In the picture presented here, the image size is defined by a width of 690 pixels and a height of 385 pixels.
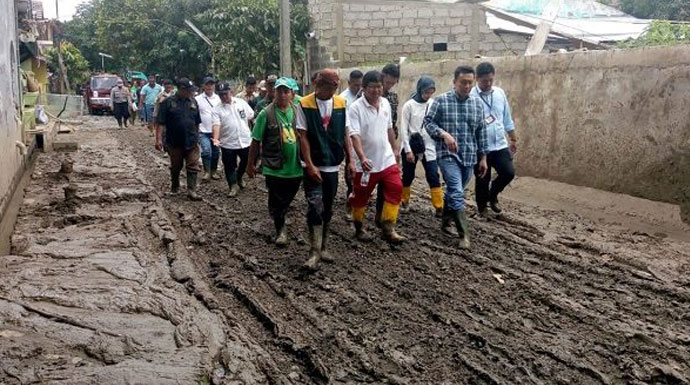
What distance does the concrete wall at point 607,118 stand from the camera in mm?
7781

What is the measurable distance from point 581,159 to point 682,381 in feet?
19.1

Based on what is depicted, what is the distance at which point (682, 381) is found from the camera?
3846mm

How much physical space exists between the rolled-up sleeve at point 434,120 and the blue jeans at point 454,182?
0.29 metres

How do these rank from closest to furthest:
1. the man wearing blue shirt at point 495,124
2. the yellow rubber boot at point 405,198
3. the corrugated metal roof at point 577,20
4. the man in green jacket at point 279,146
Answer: the man in green jacket at point 279,146 < the man wearing blue shirt at point 495,124 < the yellow rubber boot at point 405,198 < the corrugated metal roof at point 577,20

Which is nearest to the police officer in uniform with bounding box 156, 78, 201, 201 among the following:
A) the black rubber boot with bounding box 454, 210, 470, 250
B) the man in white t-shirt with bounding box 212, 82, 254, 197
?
the man in white t-shirt with bounding box 212, 82, 254, 197

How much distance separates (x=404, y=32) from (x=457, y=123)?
12.6 metres

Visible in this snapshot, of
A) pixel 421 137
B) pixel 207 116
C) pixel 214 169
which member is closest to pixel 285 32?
pixel 214 169

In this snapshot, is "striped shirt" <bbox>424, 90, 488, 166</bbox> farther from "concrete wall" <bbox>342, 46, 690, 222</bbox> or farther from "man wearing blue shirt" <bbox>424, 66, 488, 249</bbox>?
"concrete wall" <bbox>342, 46, 690, 222</bbox>

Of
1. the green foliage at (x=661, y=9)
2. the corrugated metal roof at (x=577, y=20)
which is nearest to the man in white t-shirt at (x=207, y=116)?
the corrugated metal roof at (x=577, y=20)

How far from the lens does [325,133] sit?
20.2 ft

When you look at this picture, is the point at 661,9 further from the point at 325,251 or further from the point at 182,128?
the point at 325,251

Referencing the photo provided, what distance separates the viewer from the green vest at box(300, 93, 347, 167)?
611 centimetres

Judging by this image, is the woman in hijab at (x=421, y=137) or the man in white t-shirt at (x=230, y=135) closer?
the woman in hijab at (x=421, y=137)

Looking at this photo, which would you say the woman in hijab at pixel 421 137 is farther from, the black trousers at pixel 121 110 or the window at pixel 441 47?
the black trousers at pixel 121 110
